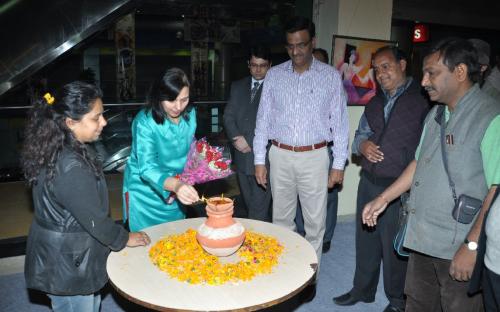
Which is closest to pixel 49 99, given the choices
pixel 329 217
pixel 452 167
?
pixel 452 167

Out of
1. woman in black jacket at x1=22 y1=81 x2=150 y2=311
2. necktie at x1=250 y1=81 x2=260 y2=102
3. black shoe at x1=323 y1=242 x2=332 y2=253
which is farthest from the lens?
black shoe at x1=323 y1=242 x2=332 y2=253

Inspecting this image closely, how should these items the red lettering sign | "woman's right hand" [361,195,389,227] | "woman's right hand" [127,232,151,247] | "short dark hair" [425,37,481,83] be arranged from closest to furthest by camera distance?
"short dark hair" [425,37,481,83] < "woman's right hand" [127,232,151,247] < "woman's right hand" [361,195,389,227] < the red lettering sign

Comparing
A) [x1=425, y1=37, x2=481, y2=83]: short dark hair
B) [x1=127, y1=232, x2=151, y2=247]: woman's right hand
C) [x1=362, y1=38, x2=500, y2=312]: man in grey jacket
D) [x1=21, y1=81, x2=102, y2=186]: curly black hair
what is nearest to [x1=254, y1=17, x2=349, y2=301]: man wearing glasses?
[x1=362, y1=38, x2=500, y2=312]: man in grey jacket

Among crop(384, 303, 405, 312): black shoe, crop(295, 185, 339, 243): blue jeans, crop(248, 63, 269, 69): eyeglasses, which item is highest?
crop(248, 63, 269, 69): eyeglasses

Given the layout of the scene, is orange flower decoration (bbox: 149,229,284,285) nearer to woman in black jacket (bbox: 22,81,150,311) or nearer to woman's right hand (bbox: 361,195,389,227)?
woman in black jacket (bbox: 22,81,150,311)

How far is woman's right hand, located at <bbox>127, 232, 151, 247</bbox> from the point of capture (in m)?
2.16

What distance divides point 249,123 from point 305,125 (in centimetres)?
84

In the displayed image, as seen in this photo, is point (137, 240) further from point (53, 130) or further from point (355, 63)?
point (355, 63)

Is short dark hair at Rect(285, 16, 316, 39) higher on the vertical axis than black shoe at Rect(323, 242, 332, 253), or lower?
higher

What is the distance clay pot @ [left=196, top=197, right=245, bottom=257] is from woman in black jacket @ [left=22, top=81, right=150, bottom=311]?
43 cm

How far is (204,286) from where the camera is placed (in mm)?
1806

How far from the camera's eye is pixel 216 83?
1855 centimetres

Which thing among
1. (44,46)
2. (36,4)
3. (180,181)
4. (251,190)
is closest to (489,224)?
(180,181)

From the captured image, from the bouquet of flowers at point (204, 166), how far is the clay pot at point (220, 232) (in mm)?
405
